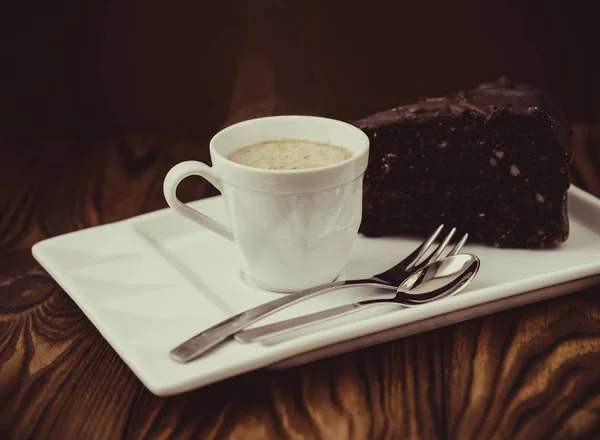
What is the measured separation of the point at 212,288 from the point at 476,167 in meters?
0.63

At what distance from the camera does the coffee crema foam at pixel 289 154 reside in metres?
1.53

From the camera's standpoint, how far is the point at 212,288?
156 centimetres

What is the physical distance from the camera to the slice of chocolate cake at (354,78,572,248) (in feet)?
5.47

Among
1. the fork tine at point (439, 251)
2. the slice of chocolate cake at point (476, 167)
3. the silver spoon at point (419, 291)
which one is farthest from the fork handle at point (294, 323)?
the slice of chocolate cake at point (476, 167)

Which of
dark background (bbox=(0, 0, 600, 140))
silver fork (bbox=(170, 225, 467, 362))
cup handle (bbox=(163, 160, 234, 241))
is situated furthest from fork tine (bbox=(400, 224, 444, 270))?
dark background (bbox=(0, 0, 600, 140))

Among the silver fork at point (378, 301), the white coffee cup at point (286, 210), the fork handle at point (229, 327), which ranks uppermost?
the white coffee cup at point (286, 210)

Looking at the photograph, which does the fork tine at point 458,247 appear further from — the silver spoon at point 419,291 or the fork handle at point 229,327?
the fork handle at point 229,327

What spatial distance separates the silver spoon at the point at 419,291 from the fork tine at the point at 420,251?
82mm

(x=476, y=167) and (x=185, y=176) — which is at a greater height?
(x=185, y=176)

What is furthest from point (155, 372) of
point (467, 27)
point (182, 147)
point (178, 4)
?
point (467, 27)

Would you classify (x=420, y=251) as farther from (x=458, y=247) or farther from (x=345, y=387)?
(x=345, y=387)

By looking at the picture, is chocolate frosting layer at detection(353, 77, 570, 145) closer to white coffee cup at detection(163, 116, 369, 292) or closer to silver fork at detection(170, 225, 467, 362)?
white coffee cup at detection(163, 116, 369, 292)

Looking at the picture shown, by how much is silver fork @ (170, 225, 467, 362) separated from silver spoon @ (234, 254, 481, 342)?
0.08 feet

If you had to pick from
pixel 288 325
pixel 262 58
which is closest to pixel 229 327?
pixel 288 325
